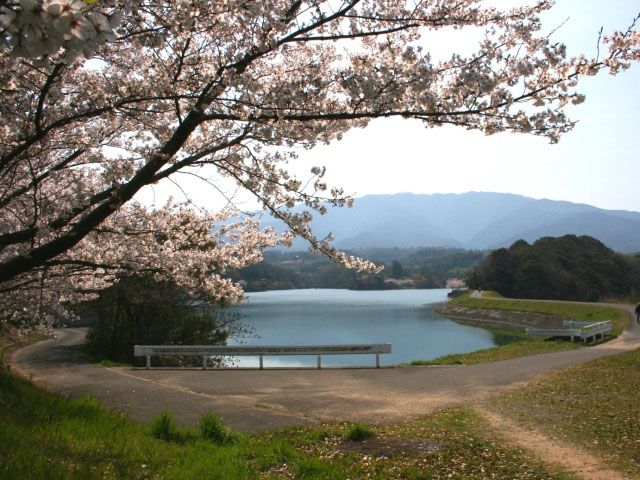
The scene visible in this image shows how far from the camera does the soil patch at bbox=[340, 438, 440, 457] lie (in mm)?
6188

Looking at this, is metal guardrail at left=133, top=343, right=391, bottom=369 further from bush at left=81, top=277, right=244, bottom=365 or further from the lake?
the lake

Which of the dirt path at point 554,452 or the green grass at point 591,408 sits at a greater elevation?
the dirt path at point 554,452

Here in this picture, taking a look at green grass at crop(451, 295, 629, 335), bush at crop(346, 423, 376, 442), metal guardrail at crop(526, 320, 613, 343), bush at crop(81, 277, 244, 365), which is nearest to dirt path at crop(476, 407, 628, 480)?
bush at crop(346, 423, 376, 442)

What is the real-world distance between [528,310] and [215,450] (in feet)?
149

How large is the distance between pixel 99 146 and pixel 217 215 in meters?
2.36

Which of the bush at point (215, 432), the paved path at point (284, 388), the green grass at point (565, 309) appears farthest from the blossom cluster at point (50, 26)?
the green grass at point (565, 309)

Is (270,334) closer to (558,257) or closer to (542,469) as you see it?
(542,469)

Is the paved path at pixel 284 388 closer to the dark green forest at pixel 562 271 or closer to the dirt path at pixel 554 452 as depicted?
the dirt path at pixel 554 452

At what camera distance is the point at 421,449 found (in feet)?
A: 20.8

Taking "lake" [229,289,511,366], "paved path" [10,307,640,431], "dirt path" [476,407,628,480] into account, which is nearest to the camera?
"dirt path" [476,407,628,480]

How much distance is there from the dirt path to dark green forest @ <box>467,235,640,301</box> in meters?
54.5

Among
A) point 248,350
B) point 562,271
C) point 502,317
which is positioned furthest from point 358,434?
point 562,271

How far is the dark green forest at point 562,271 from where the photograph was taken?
6097 cm

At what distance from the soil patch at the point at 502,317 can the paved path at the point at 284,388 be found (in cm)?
2719
